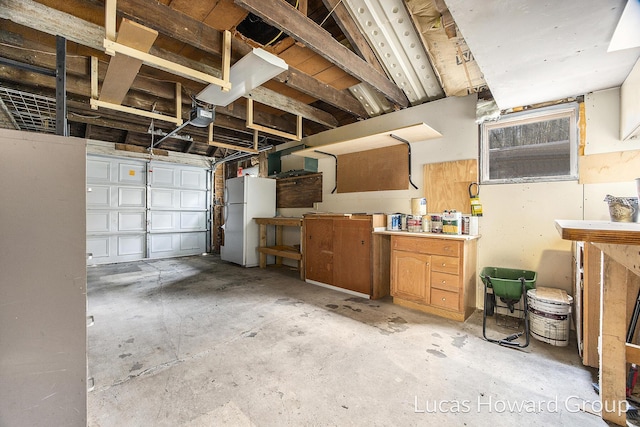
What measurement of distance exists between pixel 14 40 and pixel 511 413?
4.90 metres

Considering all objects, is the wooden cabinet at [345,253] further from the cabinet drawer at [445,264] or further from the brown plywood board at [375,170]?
the cabinet drawer at [445,264]

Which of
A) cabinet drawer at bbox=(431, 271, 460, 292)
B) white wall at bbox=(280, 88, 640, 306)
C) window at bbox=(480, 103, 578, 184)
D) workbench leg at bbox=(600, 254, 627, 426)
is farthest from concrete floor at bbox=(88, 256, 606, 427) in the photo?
window at bbox=(480, 103, 578, 184)

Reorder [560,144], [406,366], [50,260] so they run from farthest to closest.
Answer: [560,144], [406,366], [50,260]

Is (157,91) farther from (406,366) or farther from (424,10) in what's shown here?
(406,366)

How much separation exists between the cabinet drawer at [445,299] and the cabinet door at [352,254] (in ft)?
2.74

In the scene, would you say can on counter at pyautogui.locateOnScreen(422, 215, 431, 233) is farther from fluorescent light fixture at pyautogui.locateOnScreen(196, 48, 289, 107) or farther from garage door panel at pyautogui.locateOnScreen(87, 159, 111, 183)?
garage door panel at pyautogui.locateOnScreen(87, 159, 111, 183)

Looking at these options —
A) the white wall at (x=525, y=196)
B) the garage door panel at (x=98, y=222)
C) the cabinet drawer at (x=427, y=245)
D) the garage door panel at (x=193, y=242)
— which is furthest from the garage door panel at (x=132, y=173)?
the cabinet drawer at (x=427, y=245)

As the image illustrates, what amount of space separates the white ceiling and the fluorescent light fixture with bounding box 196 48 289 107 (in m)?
1.50

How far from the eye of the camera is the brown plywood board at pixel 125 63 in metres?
1.88

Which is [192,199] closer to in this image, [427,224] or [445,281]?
[427,224]

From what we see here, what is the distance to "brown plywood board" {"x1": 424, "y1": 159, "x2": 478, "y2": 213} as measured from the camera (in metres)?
3.09

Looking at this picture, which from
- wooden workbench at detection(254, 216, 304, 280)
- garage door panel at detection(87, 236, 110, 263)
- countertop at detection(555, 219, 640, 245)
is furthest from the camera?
garage door panel at detection(87, 236, 110, 263)

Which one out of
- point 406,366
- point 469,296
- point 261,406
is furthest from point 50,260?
point 469,296

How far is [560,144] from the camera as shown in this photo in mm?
Answer: 2621
